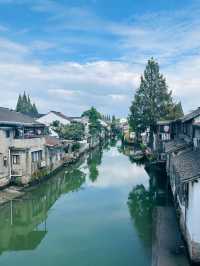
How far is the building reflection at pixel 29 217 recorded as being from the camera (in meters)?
17.0

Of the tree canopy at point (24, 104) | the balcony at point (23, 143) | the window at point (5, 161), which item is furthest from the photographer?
the tree canopy at point (24, 104)

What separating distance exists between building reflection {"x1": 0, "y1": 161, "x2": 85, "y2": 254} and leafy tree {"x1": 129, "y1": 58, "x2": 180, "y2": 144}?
2854 centimetres

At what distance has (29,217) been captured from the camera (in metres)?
21.3

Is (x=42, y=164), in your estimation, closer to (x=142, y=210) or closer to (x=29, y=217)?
(x=29, y=217)

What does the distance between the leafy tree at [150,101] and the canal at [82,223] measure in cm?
2471

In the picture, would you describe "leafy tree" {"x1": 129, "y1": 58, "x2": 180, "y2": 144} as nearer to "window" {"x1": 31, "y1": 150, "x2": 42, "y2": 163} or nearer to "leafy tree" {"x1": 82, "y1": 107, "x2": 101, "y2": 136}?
"leafy tree" {"x1": 82, "y1": 107, "x2": 101, "y2": 136}

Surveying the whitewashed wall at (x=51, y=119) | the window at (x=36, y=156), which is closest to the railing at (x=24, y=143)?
the window at (x=36, y=156)

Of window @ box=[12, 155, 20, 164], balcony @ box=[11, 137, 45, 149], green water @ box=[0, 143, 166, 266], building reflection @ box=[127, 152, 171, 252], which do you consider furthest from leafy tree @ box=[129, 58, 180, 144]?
window @ box=[12, 155, 20, 164]

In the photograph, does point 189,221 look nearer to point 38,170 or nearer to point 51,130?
point 38,170

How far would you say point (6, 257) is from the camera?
14.9 meters

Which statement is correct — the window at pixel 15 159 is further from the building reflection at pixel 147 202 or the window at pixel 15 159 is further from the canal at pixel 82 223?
the building reflection at pixel 147 202

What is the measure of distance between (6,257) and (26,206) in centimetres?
817

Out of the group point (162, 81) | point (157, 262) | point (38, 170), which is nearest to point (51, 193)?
point (38, 170)

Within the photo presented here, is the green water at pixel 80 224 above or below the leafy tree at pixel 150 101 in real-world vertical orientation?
below
